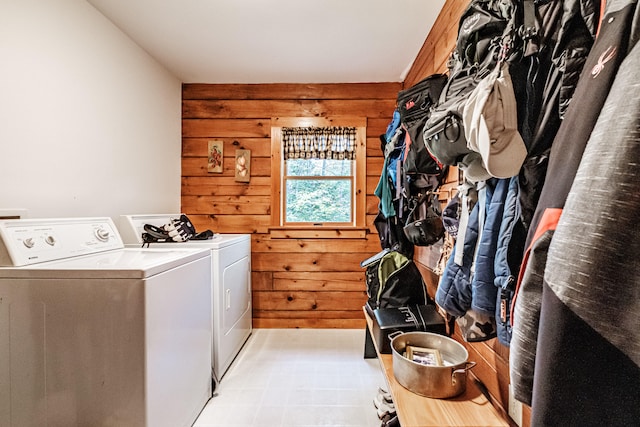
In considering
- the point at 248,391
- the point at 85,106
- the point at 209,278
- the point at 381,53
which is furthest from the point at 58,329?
the point at 381,53

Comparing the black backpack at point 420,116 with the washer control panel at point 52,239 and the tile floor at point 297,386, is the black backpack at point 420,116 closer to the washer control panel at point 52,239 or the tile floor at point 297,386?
the tile floor at point 297,386

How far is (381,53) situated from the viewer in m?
2.54

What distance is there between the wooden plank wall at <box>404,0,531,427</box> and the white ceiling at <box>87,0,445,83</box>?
3.8 inches

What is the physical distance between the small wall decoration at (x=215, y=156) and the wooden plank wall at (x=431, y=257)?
6.28 ft

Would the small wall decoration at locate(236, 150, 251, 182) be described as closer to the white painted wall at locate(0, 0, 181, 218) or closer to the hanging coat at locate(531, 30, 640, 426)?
the white painted wall at locate(0, 0, 181, 218)

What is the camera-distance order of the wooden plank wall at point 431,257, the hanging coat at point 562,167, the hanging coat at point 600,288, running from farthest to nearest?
the wooden plank wall at point 431,257
the hanging coat at point 562,167
the hanging coat at point 600,288

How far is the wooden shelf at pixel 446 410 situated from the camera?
44.4 inches

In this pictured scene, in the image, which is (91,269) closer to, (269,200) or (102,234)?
(102,234)

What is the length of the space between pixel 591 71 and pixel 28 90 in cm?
225

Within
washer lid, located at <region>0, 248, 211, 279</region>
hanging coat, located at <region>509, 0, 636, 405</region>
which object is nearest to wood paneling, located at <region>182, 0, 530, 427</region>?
washer lid, located at <region>0, 248, 211, 279</region>

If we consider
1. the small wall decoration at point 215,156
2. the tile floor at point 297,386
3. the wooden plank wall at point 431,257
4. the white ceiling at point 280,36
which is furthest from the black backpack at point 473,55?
the small wall decoration at point 215,156

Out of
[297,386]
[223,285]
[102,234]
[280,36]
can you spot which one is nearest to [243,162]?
A: [280,36]

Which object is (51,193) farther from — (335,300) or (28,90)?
(335,300)

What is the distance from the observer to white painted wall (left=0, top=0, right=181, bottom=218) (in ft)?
4.97
